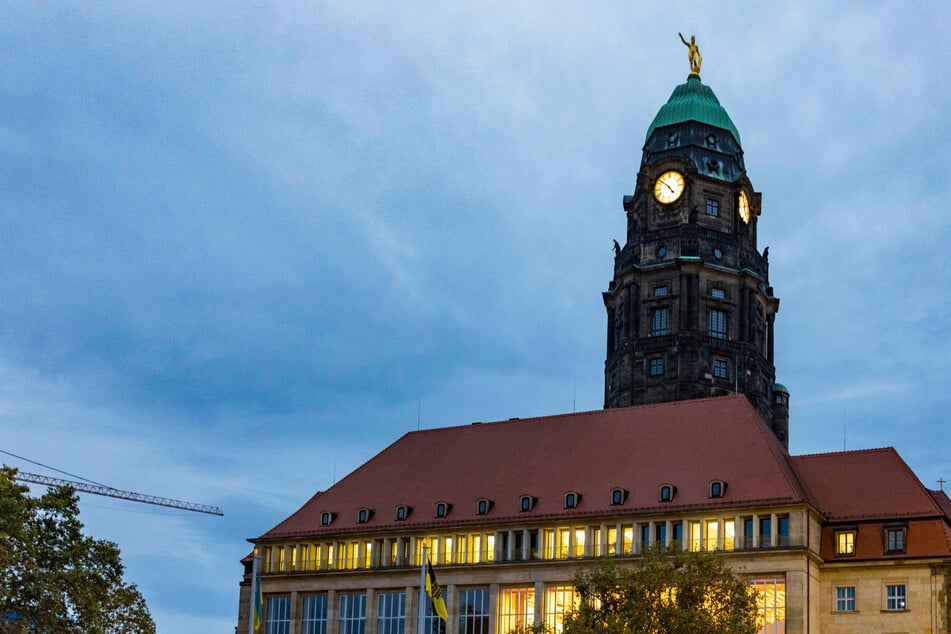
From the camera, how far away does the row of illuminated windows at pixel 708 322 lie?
122250 millimetres

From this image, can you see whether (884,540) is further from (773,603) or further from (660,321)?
(660,321)

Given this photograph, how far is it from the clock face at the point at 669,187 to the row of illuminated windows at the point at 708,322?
10122 mm

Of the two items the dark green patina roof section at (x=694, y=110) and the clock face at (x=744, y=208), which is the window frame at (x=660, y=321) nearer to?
the clock face at (x=744, y=208)

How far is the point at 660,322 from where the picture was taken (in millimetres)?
123062

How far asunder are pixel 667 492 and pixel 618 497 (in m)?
3.62

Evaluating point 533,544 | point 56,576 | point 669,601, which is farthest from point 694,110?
point 56,576

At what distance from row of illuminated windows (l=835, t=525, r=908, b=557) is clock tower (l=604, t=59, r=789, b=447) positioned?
28442mm

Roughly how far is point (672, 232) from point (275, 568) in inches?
1751

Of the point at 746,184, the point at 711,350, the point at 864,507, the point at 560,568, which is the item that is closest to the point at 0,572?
the point at 560,568

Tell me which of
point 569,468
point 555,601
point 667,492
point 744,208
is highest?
point 744,208

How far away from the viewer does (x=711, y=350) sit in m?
121

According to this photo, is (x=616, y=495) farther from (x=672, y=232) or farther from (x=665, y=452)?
(x=672, y=232)

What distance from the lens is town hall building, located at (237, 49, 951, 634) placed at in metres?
89.2

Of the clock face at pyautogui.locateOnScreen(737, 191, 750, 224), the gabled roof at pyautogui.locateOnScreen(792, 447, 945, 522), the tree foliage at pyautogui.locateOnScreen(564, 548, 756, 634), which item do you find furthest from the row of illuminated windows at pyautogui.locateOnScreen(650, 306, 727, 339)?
the tree foliage at pyautogui.locateOnScreen(564, 548, 756, 634)
